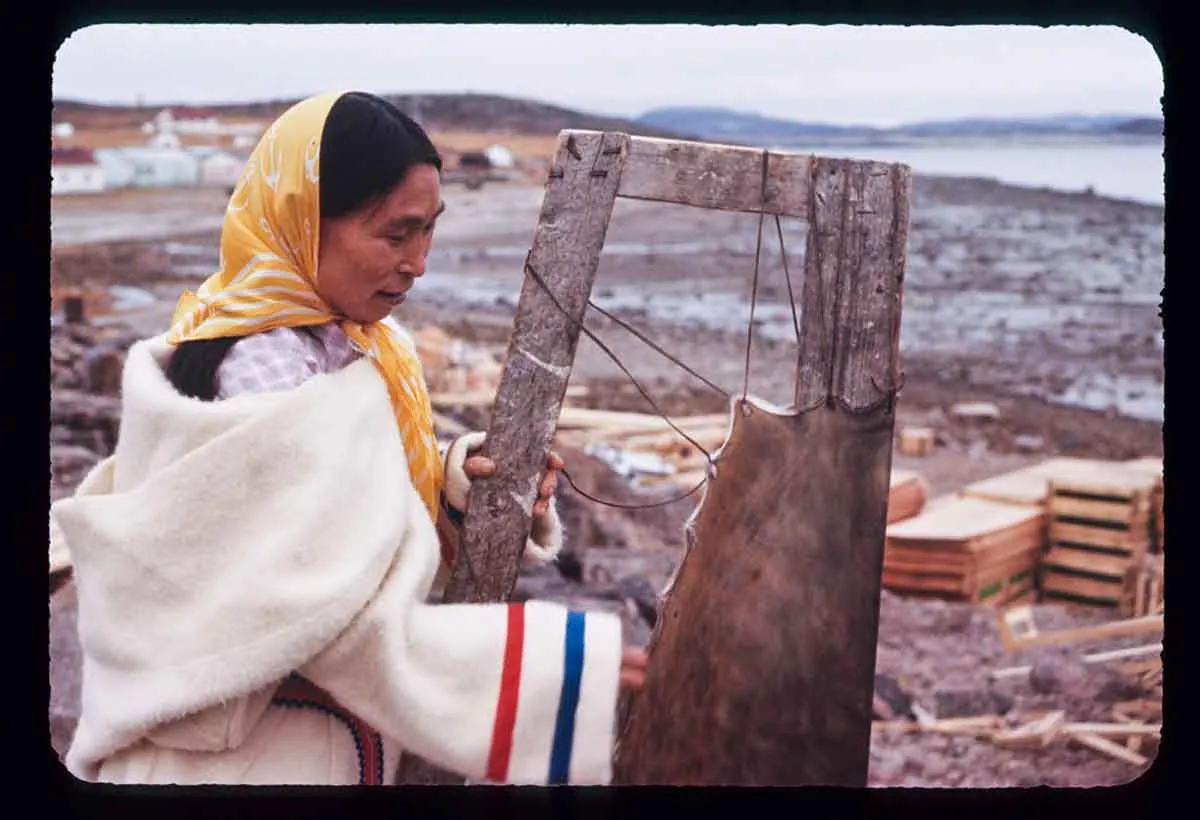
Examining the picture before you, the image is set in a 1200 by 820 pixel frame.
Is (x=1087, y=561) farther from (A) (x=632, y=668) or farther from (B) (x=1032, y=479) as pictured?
(A) (x=632, y=668)

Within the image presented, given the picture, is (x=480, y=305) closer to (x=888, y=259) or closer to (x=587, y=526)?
(x=587, y=526)

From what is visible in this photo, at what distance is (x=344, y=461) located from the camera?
5.79 ft

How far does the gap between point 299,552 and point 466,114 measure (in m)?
1.48

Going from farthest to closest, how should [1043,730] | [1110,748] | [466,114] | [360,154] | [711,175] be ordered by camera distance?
1. [466,114]
2. [1043,730]
3. [1110,748]
4. [711,175]
5. [360,154]

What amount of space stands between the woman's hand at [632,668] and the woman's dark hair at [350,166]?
75 centimetres

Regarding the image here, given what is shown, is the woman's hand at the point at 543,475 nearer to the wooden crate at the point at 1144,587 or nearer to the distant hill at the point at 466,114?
the distant hill at the point at 466,114

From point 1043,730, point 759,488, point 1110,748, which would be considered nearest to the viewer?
point 759,488

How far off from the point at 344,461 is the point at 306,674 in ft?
1.08

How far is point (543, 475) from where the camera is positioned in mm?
2117

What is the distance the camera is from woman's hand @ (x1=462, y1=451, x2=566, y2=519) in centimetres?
206

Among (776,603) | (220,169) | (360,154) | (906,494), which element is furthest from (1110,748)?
(220,169)

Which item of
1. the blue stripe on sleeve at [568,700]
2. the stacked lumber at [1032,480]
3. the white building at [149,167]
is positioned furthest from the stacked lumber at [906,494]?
the white building at [149,167]

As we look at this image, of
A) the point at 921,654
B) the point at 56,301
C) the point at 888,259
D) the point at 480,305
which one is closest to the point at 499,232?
the point at 480,305

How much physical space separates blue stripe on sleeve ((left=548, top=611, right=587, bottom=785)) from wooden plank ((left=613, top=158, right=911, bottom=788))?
1.03ft
